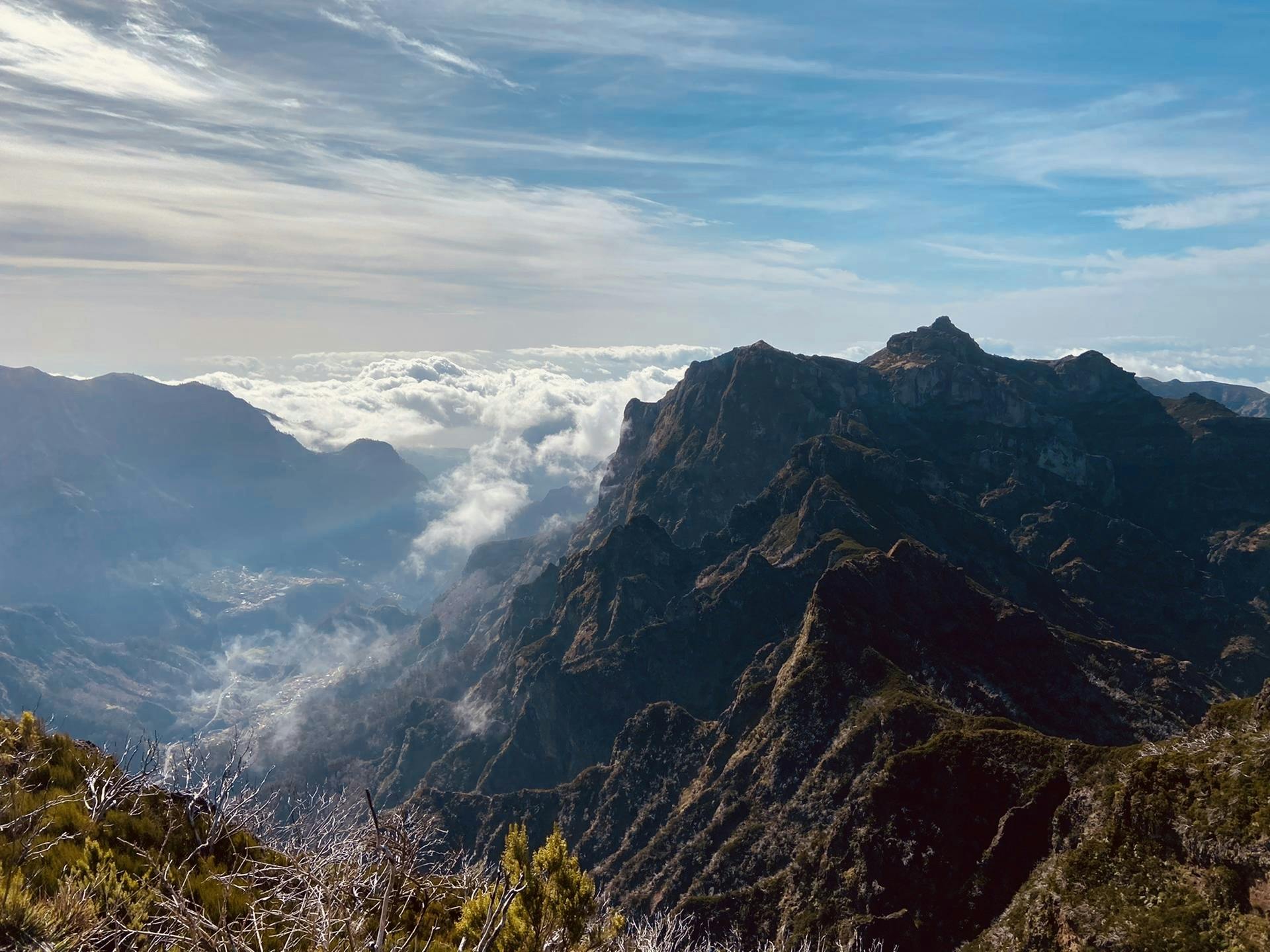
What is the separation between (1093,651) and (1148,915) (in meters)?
151

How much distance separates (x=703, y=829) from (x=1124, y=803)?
302 ft

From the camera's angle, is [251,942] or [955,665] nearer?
[251,942]

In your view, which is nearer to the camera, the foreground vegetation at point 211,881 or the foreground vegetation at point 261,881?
the foreground vegetation at point 211,881

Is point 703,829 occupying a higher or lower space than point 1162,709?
lower

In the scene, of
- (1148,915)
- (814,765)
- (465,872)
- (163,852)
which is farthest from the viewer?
(814,765)

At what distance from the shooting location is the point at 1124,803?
60938 millimetres

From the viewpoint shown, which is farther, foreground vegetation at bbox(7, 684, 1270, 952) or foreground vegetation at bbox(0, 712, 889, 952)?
foreground vegetation at bbox(7, 684, 1270, 952)

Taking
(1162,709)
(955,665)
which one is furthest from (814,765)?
(1162,709)

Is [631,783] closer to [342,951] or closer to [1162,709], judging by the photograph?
[1162,709]

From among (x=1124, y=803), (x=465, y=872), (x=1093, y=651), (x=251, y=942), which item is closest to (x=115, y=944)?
(x=251, y=942)

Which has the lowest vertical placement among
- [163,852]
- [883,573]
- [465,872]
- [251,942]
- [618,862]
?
[618,862]

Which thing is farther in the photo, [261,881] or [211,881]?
[261,881]

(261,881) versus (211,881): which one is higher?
(211,881)

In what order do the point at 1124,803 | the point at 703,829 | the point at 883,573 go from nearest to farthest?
the point at 1124,803
the point at 703,829
the point at 883,573
